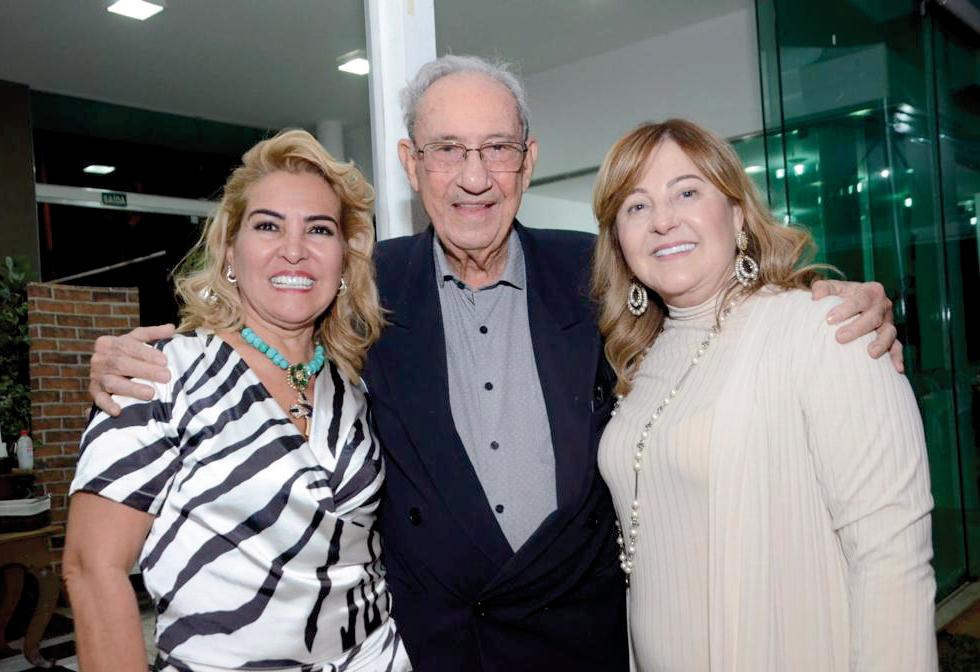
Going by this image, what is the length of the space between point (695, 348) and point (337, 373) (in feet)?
2.63

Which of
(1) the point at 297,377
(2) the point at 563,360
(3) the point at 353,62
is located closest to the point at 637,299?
(2) the point at 563,360

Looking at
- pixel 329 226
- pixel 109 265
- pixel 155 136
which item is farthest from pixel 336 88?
pixel 329 226

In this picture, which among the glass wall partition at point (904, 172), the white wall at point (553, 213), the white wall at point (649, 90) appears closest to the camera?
the glass wall partition at point (904, 172)

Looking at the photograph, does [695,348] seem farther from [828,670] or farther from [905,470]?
[828,670]

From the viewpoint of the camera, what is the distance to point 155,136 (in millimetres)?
7602

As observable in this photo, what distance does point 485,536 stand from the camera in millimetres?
1709

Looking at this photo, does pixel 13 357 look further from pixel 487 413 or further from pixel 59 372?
pixel 487 413

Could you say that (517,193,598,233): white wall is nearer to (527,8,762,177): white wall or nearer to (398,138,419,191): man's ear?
(527,8,762,177): white wall

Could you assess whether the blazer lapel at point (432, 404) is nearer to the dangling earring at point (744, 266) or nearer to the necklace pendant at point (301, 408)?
the necklace pendant at point (301, 408)

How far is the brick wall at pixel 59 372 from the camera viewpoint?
18.3 feet

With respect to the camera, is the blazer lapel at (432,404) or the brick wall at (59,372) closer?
the blazer lapel at (432,404)

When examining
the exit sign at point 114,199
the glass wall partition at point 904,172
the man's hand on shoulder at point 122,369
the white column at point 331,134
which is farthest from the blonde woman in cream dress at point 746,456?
the exit sign at point 114,199

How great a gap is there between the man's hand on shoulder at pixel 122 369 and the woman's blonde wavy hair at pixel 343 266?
0.58 ft

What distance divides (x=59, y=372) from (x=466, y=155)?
4.93 metres
